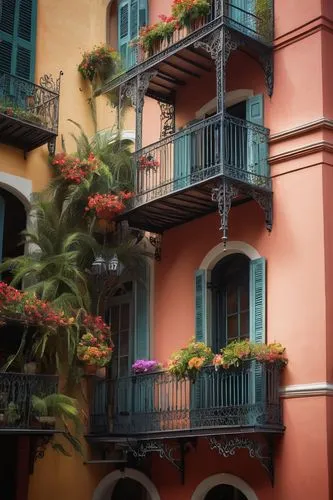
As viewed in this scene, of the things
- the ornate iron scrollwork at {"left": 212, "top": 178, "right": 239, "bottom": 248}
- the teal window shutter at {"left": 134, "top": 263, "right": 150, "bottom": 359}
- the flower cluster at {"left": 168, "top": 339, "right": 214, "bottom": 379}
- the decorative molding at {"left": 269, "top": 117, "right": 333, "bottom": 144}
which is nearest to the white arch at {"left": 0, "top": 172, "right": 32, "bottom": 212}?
the teal window shutter at {"left": 134, "top": 263, "right": 150, "bottom": 359}

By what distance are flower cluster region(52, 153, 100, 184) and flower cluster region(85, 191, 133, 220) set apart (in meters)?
0.51

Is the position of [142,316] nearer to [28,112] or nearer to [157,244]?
[157,244]

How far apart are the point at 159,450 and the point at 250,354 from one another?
254 cm

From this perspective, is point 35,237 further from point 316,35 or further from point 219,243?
point 316,35

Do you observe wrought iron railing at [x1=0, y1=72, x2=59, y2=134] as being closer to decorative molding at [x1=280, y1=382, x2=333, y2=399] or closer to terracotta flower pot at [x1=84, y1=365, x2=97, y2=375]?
terracotta flower pot at [x1=84, y1=365, x2=97, y2=375]

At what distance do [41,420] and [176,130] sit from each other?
238 inches

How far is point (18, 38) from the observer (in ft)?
56.7

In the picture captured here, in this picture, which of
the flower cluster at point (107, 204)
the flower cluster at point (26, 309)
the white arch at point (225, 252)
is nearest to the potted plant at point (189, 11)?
the flower cluster at point (107, 204)

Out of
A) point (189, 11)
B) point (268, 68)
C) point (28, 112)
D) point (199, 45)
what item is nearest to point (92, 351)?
point (28, 112)

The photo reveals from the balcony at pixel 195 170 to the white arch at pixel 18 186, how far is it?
1.93 metres

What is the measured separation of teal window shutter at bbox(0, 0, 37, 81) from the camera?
17062 millimetres

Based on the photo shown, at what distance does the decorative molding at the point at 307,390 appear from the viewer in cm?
1305

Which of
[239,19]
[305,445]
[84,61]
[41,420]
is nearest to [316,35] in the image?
[239,19]

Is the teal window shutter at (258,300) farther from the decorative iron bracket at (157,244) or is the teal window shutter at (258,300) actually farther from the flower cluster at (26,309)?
the flower cluster at (26,309)
